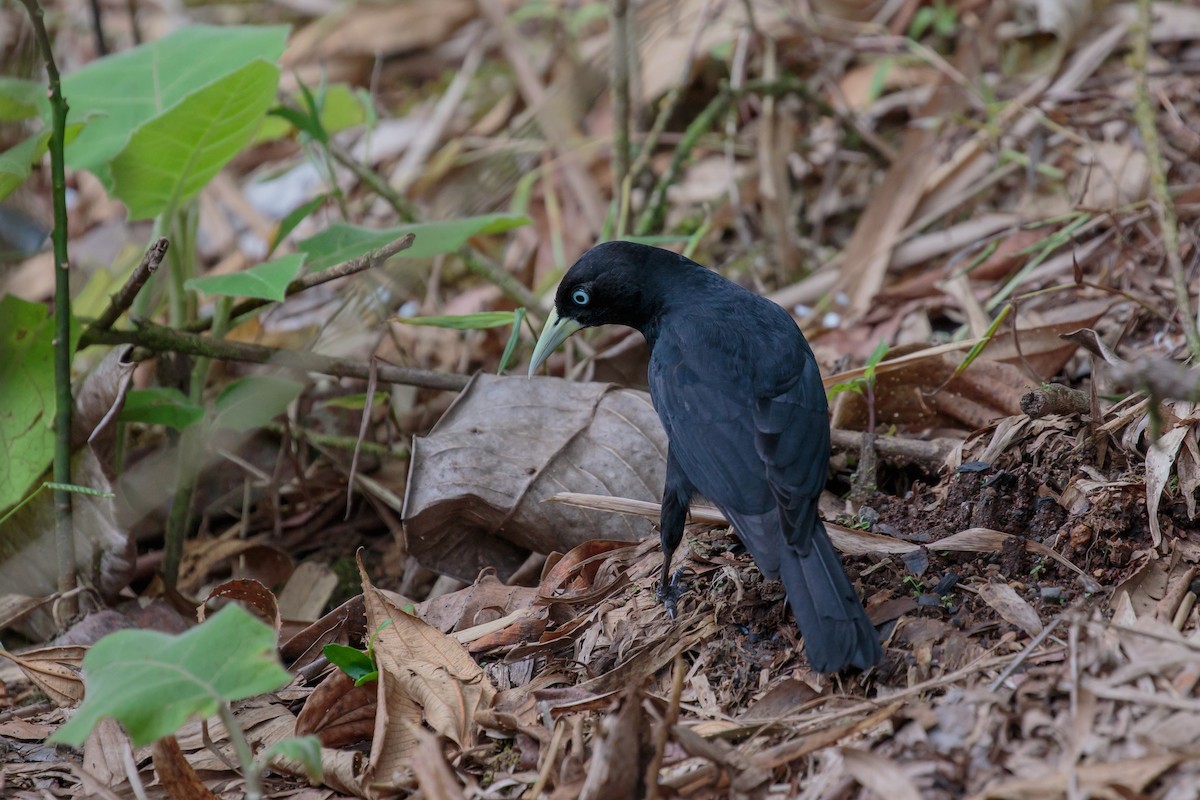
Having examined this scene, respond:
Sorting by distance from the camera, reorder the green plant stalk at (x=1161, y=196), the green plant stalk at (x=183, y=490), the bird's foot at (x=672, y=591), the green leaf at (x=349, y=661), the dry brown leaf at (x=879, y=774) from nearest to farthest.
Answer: the dry brown leaf at (x=879, y=774) < the green leaf at (x=349, y=661) < the bird's foot at (x=672, y=591) < the green plant stalk at (x=1161, y=196) < the green plant stalk at (x=183, y=490)

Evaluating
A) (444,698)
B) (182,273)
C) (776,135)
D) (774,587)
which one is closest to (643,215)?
(776,135)

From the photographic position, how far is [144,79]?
12.1ft

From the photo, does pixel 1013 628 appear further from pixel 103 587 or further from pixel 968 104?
pixel 968 104

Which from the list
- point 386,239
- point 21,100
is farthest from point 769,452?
point 21,100

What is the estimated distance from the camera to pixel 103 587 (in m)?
3.36

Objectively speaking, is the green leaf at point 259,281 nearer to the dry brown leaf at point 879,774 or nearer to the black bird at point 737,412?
the black bird at point 737,412

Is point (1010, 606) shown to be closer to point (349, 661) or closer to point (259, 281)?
point (349, 661)

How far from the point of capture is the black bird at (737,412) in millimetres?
2482

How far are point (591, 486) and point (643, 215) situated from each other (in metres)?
1.56

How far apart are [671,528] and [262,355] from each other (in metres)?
1.43

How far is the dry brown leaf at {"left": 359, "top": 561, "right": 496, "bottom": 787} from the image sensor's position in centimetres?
246

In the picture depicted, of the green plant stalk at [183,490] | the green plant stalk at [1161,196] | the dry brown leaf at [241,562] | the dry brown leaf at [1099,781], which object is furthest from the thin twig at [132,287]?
the green plant stalk at [1161,196]

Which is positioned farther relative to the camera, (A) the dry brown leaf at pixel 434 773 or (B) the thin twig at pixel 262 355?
(B) the thin twig at pixel 262 355

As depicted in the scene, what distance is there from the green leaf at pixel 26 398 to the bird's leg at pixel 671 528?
1767mm
